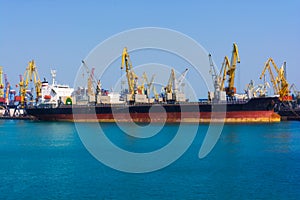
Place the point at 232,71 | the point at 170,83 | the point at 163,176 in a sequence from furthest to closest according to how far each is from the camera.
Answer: the point at 170,83 → the point at 232,71 → the point at 163,176

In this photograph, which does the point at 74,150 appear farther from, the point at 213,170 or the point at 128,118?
the point at 128,118

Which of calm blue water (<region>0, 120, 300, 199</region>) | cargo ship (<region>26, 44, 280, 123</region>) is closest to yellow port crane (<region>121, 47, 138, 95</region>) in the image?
A: cargo ship (<region>26, 44, 280, 123</region>)

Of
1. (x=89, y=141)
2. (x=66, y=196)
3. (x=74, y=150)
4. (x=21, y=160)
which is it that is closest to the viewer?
(x=66, y=196)

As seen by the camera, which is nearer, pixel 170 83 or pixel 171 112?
pixel 171 112

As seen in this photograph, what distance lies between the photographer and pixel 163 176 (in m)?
19.7

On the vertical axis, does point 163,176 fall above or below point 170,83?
below

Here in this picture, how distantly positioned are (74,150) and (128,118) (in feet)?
96.5

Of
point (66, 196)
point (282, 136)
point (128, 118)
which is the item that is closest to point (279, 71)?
point (128, 118)

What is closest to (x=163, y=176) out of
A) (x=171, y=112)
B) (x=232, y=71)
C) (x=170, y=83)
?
(x=171, y=112)

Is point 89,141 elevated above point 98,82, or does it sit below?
below

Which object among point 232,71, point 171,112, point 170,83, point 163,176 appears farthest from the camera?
point 170,83

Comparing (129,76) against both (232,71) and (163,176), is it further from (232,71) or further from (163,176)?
(163,176)

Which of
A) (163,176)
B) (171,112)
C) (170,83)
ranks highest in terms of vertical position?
(170,83)

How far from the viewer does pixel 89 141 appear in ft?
112
